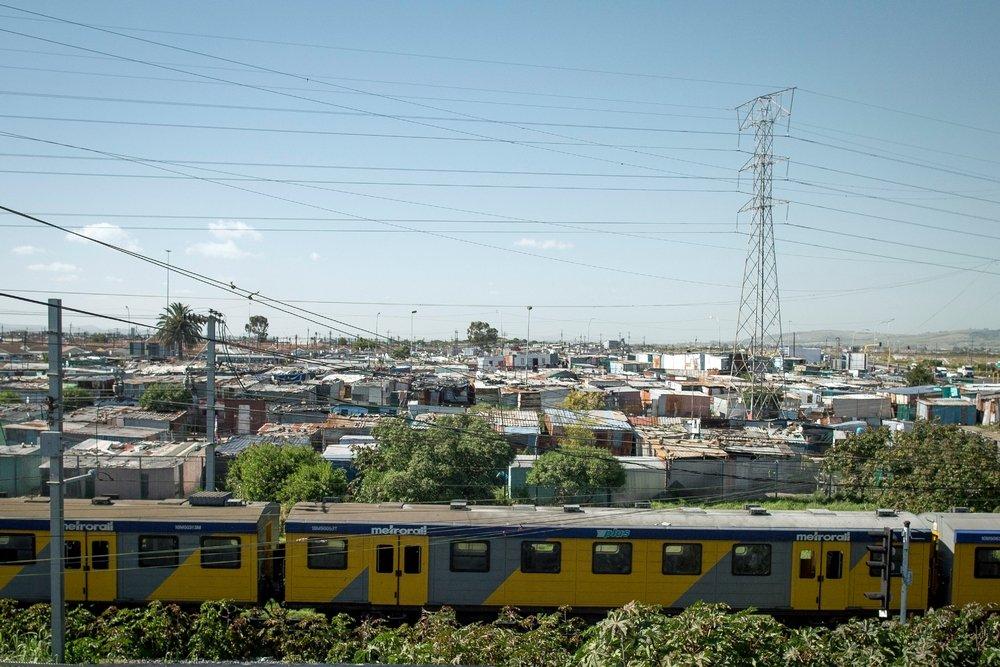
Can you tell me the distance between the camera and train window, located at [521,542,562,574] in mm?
12438

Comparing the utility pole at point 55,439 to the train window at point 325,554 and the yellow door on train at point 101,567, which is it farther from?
the train window at point 325,554

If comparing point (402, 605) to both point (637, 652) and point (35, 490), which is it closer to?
point (637, 652)

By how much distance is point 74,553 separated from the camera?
1236cm

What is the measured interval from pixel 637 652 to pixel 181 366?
5932 cm

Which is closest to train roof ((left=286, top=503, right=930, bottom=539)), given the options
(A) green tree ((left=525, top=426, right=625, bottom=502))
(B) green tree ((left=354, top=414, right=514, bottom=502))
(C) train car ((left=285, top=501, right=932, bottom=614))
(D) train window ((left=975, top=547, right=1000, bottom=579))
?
(C) train car ((left=285, top=501, right=932, bottom=614))

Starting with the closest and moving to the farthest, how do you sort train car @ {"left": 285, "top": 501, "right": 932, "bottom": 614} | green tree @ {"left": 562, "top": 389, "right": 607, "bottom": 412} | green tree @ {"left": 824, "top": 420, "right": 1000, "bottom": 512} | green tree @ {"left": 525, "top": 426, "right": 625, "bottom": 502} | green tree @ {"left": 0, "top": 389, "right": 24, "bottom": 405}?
1. train car @ {"left": 285, "top": 501, "right": 932, "bottom": 614}
2. green tree @ {"left": 824, "top": 420, "right": 1000, "bottom": 512}
3. green tree @ {"left": 525, "top": 426, "right": 625, "bottom": 502}
4. green tree @ {"left": 0, "top": 389, "right": 24, "bottom": 405}
5. green tree @ {"left": 562, "top": 389, "right": 607, "bottom": 412}

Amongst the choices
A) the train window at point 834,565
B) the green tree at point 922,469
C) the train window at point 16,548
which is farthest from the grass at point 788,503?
the train window at point 16,548

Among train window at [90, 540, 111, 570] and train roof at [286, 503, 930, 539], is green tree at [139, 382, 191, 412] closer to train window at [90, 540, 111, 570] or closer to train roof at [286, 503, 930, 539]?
train window at [90, 540, 111, 570]

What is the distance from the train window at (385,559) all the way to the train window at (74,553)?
16.5ft

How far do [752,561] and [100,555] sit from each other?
11.1 meters

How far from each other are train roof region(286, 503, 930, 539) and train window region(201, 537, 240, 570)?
3.27 feet

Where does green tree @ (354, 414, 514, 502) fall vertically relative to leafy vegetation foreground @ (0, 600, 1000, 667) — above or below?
below

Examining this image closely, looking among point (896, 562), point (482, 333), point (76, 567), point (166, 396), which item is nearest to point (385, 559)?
point (76, 567)

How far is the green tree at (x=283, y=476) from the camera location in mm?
19719
